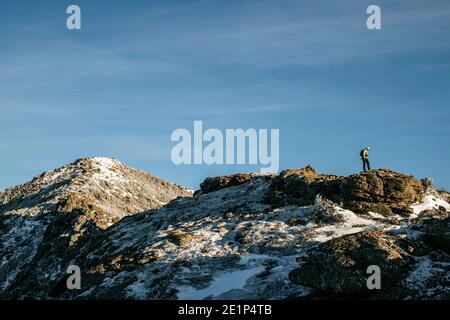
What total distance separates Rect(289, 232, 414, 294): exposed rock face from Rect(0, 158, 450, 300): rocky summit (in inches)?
2.0

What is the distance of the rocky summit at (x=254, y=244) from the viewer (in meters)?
29.0

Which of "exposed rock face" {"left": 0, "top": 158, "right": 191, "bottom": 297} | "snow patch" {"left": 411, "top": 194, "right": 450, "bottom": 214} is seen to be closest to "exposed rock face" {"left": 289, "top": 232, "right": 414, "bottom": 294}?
"snow patch" {"left": 411, "top": 194, "right": 450, "bottom": 214}

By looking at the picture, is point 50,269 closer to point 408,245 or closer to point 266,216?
point 266,216

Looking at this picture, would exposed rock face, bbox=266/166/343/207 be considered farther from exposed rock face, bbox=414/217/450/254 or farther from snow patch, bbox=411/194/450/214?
exposed rock face, bbox=414/217/450/254

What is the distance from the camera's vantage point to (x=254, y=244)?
35312 millimetres

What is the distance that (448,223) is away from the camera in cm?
3444

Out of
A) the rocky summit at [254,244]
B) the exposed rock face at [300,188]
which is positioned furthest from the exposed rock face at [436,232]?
the exposed rock face at [300,188]

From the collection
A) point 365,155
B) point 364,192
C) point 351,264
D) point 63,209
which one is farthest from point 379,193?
point 63,209

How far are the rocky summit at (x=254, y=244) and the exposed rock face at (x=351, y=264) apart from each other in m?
0.05

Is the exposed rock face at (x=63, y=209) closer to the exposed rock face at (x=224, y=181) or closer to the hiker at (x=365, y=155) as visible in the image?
the exposed rock face at (x=224, y=181)

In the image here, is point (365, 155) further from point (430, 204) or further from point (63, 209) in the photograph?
point (63, 209)

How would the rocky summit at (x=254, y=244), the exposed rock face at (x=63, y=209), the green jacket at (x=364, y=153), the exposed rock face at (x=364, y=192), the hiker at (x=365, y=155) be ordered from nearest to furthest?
the rocky summit at (x=254, y=244)
the exposed rock face at (x=364, y=192)
the hiker at (x=365, y=155)
the green jacket at (x=364, y=153)
the exposed rock face at (x=63, y=209)
